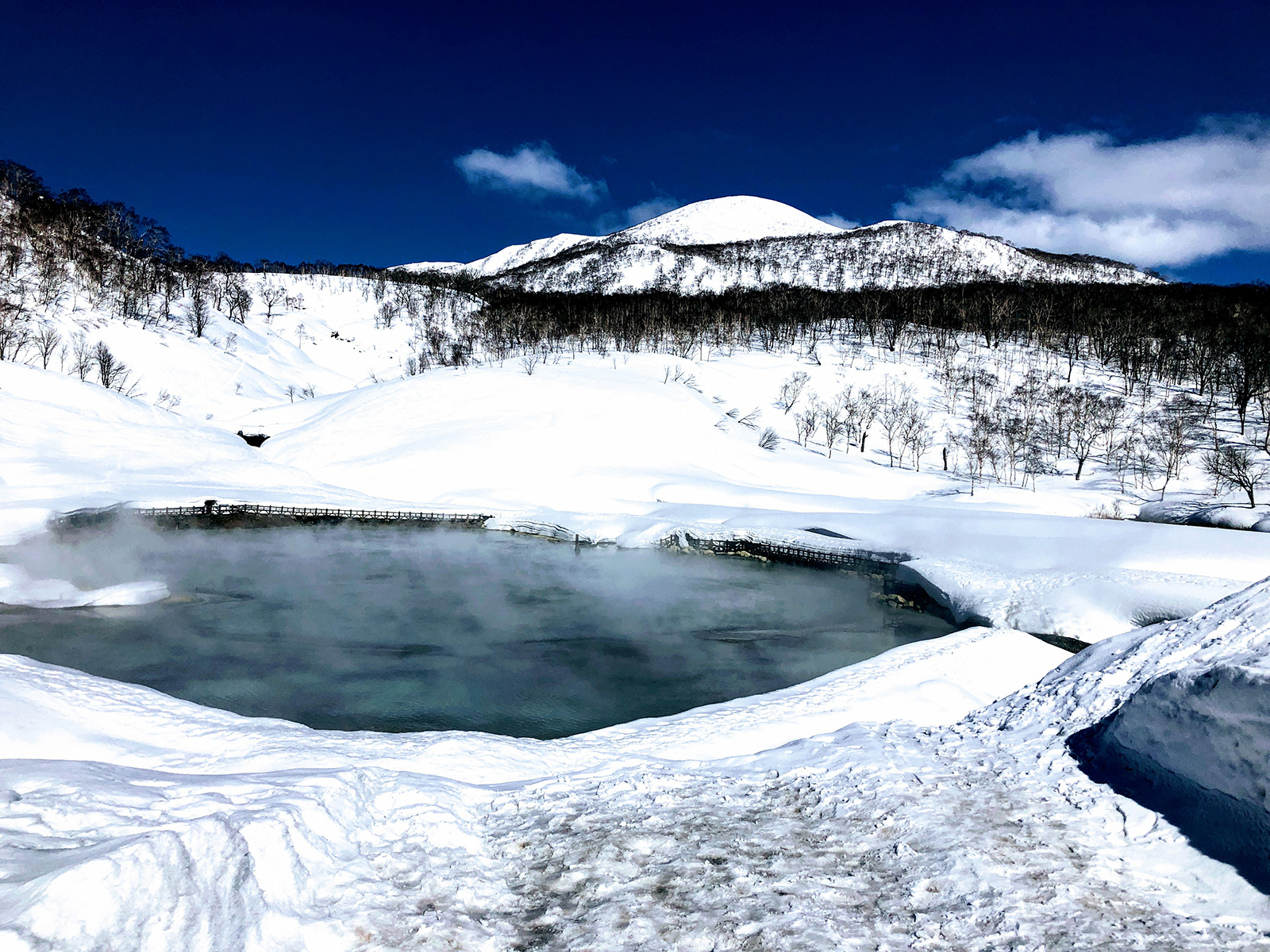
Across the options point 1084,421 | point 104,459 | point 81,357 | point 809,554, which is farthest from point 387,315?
point 809,554

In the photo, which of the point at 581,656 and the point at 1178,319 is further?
the point at 1178,319

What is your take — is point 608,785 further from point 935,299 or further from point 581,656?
point 935,299

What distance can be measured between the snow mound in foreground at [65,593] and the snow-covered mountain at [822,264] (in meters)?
120

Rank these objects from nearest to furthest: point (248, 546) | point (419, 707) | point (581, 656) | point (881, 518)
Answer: point (419, 707)
point (581, 656)
point (248, 546)
point (881, 518)

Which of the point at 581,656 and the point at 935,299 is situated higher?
the point at 935,299

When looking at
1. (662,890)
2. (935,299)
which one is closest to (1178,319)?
(935,299)

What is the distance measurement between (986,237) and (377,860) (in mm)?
186550

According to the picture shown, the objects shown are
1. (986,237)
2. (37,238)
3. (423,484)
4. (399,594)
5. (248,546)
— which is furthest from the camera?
(986,237)

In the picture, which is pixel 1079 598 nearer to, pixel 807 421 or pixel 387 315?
pixel 807 421

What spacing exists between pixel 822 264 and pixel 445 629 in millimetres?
147901

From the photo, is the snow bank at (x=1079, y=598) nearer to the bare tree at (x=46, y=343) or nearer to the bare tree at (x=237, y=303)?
the bare tree at (x=46, y=343)

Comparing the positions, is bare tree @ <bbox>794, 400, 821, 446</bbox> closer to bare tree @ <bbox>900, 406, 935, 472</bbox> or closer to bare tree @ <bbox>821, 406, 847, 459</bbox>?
bare tree @ <bbox>821, 406, 847, 459</bbox>

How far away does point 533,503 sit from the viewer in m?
29.9

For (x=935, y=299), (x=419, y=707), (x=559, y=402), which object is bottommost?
(x=419, y=707)
